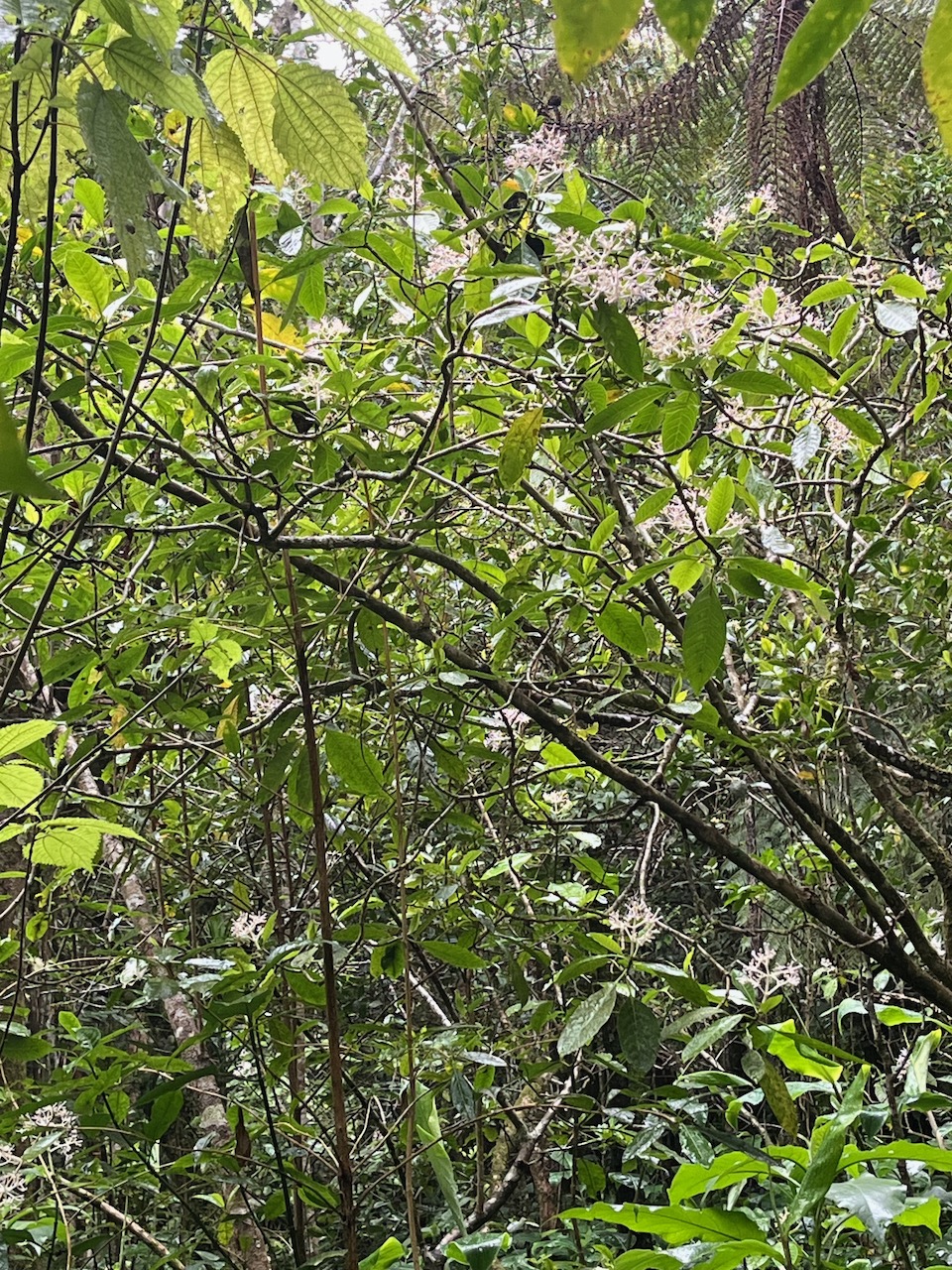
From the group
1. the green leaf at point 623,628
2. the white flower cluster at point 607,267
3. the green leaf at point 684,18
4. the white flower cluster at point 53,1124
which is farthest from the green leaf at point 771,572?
the white flower cluster at point 53,1124

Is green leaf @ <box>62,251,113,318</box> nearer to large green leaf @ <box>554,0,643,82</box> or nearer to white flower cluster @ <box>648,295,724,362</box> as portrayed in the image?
white flower cluster @ <box>648,295,724,362</box>

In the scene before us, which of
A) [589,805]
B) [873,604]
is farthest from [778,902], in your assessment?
[873,604]

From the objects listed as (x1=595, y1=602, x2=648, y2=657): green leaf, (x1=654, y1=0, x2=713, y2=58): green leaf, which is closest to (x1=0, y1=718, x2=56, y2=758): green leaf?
(x1=595, y1=602, x2=648, y2=657): green leaf

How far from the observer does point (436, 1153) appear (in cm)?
89

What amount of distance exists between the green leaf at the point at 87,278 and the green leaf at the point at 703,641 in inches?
25.2

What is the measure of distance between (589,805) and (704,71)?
112 inches

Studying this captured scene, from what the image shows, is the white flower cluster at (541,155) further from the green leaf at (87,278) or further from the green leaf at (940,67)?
the green leaf at (940,67)

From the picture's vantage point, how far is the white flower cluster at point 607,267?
0.92m

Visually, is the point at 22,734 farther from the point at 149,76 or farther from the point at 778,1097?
the point at 778,1097

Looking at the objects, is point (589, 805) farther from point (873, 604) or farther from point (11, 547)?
point (11, 547)

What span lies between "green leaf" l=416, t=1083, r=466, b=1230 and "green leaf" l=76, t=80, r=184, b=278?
29.4 inches

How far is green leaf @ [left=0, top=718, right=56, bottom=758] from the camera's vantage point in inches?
28.1

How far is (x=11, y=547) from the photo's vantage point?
142 centimetres

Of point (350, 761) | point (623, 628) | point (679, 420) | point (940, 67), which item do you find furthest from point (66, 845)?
point (940, 67)
